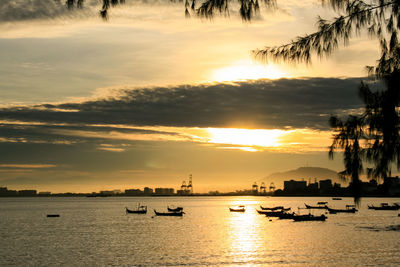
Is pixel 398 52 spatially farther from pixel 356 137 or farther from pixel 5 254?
pixel 5 254

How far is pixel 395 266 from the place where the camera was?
48.3 m

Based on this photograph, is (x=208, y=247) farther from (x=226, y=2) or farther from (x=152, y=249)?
(x=226, y=2)

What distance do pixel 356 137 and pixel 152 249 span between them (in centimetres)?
5756

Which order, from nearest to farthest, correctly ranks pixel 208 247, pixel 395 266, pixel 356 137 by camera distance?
pixel 356 137
pixel 395 266
pixel 208 247

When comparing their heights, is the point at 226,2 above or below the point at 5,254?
above

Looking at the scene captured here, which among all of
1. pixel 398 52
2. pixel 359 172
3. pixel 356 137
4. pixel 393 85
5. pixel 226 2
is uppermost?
pixel 226 2

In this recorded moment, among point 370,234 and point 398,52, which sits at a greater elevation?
point 398,52

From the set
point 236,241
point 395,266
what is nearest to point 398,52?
point 395,266

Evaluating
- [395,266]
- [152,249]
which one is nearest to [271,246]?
[152,249]

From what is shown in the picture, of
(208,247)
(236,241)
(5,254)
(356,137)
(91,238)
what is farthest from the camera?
(91,238)

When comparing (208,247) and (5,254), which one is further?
(208,247)

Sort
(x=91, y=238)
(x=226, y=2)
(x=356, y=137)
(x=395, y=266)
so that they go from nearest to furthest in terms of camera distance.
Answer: (x=226, y=2) < (x=356, y=137) < (x=395, y=266) < (x=91, y=238)

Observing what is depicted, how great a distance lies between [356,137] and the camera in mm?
10320

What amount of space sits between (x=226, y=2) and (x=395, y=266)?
46348 millimetres
